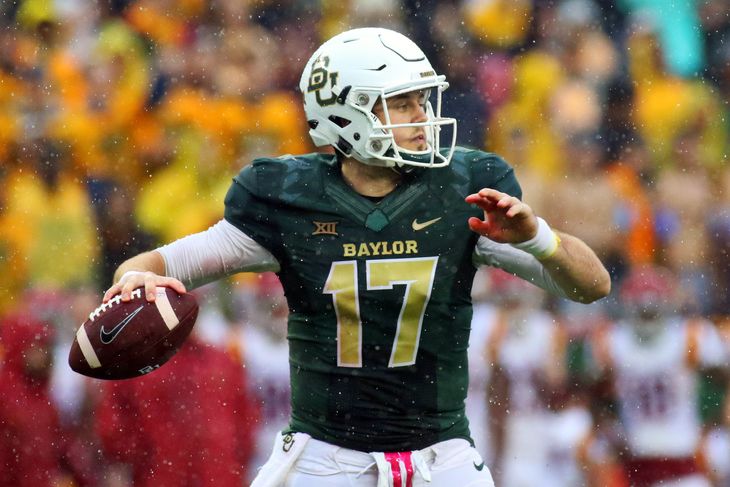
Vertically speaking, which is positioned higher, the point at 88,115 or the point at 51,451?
the point at 88,115

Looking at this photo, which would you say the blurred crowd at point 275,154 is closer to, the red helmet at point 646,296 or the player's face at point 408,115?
the red helmet at point 646,296

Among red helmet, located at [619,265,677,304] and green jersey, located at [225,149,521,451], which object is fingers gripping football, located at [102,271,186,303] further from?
red helmet, located at [619,265,677,304]

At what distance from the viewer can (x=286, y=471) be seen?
3240 millimetres

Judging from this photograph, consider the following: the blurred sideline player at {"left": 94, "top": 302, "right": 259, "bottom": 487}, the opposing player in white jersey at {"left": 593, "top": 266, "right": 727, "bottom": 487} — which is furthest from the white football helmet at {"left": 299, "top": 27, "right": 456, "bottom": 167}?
the opposing player in white jersey at {"left": 593, "top": 266, "right": 727, "bottom": 487}

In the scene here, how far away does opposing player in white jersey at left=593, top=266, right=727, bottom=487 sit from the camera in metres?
5.60

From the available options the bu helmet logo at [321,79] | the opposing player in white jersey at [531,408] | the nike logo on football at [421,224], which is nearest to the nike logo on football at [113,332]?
the nike logo on football at [421,224]

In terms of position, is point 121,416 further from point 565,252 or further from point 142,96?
point 565,252

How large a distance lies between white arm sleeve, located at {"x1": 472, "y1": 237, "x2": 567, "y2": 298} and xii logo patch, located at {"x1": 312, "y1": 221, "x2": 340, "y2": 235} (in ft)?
1.17

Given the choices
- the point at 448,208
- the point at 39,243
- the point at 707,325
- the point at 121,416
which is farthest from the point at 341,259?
the point at 39,243

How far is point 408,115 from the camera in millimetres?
3389

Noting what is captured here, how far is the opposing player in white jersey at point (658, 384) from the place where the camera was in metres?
5.60

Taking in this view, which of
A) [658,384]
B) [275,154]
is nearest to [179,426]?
[275,154]

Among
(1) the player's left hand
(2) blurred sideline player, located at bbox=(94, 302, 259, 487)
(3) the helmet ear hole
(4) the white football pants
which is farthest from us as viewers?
(2) blurred sideline player, located at bbox=(94, 302, 259, 487)

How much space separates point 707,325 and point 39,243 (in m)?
3.22
